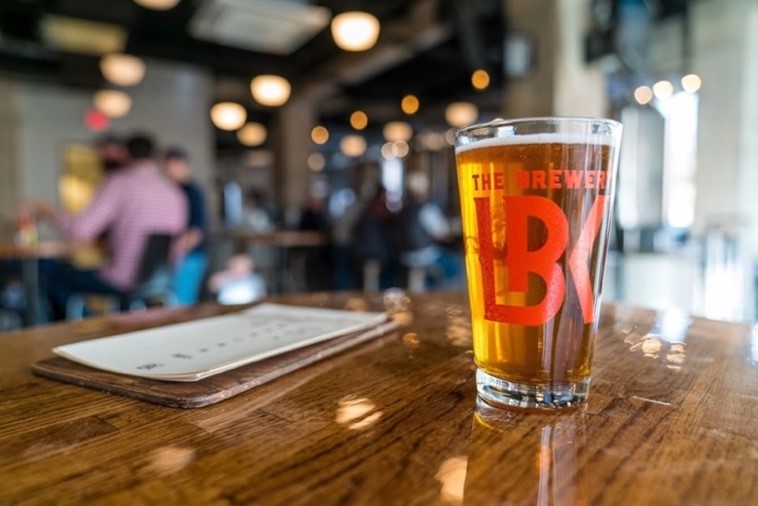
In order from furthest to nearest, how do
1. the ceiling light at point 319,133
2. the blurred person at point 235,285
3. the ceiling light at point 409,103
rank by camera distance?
the ceiling light at point 319,133 → the ceiling light at point 409,103 → the blurred person at point 235,285

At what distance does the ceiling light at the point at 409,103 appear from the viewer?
33.0ft

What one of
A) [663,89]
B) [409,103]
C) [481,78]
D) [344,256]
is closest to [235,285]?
[344,256]

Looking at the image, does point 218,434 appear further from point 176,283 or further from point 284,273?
point 284,273

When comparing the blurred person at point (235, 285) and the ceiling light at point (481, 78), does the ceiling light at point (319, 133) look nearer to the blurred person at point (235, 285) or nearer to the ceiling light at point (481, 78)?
the ceiling light at point (481, 78)

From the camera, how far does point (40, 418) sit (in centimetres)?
43

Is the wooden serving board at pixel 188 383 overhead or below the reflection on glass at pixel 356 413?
overhead

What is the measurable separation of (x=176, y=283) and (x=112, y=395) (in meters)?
3.32

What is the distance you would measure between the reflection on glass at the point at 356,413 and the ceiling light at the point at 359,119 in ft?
38.8

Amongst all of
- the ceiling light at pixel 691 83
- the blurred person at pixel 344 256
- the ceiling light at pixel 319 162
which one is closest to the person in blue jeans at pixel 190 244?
the blurred person at pixel 344 256

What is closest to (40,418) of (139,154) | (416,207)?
(139,154)

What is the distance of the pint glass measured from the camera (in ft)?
1.44

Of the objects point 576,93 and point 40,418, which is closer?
point 40,418

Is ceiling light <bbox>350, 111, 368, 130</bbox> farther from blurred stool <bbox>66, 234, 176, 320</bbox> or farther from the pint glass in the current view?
the pint glass

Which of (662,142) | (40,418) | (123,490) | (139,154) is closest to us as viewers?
(123,490)
